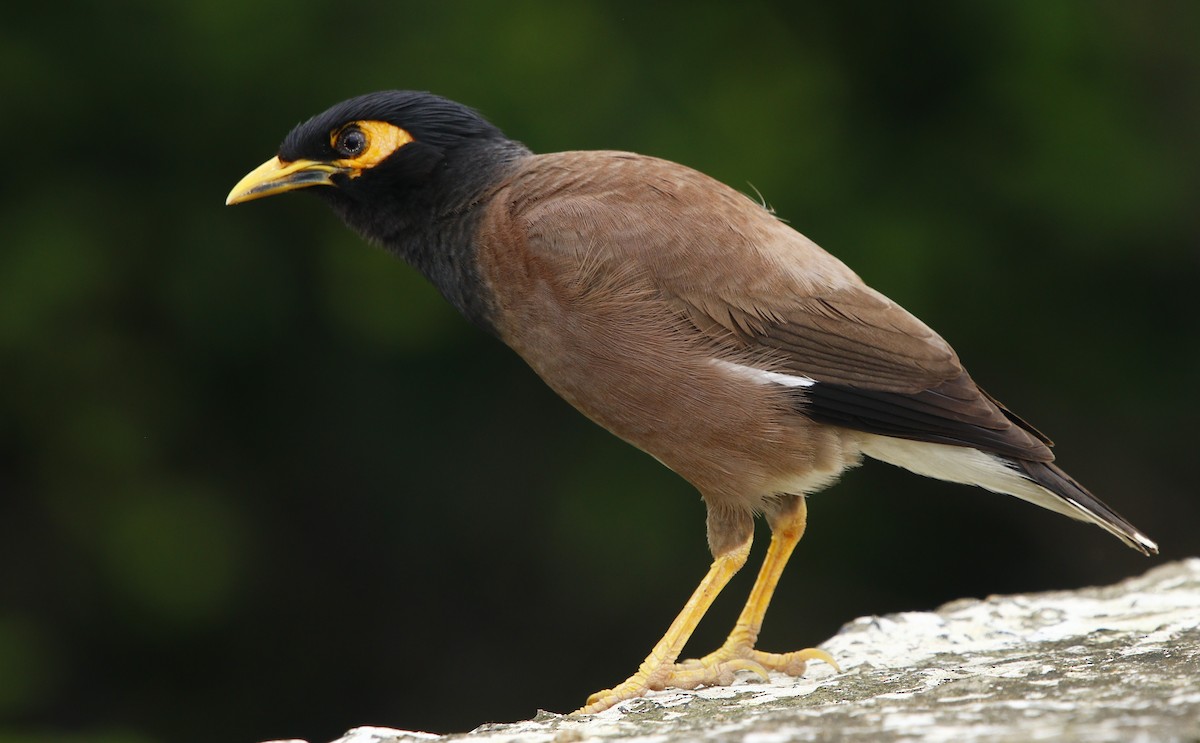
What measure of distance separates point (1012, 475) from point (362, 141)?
2.64 meters

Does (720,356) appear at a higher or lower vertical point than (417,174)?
lower

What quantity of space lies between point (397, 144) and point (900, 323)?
197 centimetres

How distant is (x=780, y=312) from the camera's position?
440 cm

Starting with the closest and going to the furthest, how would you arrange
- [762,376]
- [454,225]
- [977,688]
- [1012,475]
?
[977,688], [762,376], [1012,475], [454,225]

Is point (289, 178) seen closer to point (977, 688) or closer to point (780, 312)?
point (780, 312)

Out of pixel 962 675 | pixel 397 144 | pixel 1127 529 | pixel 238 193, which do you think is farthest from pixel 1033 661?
pixel 238 193

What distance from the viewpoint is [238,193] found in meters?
4.93

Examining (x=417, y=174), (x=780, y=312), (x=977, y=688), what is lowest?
(x=977, y=688)

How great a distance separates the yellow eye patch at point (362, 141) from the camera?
16.2ft

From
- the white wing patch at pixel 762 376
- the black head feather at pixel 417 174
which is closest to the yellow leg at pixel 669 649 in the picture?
the white wing patch at pixel 762 376

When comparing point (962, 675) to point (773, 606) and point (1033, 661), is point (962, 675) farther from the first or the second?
point (773, 606)

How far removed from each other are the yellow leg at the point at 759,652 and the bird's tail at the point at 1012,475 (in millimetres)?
465

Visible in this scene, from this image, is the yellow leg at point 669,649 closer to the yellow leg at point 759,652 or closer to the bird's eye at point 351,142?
the yellow leg at point 759,652

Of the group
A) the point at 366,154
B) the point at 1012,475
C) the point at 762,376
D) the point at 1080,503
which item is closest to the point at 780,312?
the point at 762,376
